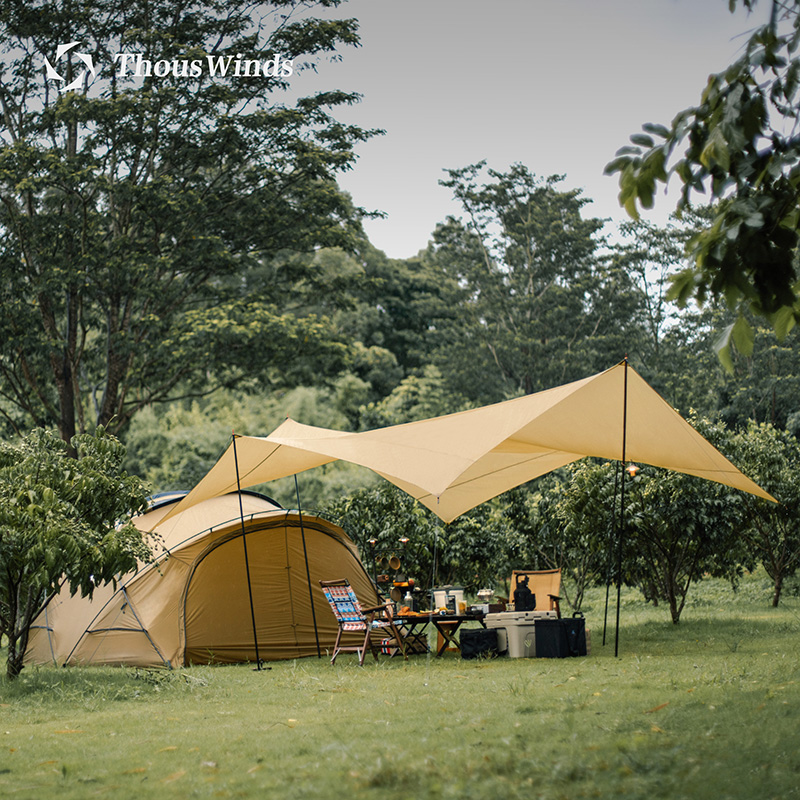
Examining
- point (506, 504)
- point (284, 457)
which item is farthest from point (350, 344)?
point (284, 457)

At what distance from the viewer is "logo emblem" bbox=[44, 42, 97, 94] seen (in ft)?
43.0

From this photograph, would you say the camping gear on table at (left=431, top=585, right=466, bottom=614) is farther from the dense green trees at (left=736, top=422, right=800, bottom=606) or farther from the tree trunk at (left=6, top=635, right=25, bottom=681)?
the dense green trees at (left=736, top=422, right=800, bottom=606)

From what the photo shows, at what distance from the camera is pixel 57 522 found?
5719 mm

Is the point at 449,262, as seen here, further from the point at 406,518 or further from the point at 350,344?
the point at 406,518

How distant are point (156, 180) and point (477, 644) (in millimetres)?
8424

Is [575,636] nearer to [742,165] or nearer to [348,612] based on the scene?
[348,612]

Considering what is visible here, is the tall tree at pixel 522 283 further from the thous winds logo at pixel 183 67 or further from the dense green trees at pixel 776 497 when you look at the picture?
the dense green trees at pixel 776 497

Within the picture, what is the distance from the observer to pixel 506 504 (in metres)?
11.6

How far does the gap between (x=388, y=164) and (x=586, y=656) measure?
12728 mm

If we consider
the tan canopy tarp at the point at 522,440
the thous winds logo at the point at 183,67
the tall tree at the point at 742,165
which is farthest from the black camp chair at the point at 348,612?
the thous winds logo at the point at 183,67

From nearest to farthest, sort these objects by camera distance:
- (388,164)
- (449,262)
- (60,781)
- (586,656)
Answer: (60,781) → (586,656) → (388,164) → (449,262)

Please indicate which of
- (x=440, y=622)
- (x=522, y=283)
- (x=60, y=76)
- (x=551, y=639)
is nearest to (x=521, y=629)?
(x=551, y=639)

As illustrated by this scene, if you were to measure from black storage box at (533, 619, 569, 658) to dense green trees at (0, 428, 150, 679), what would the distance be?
11.1 ft

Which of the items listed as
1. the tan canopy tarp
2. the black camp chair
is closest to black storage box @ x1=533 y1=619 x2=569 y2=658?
the black camp chair
